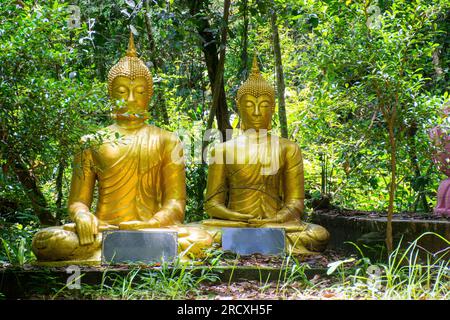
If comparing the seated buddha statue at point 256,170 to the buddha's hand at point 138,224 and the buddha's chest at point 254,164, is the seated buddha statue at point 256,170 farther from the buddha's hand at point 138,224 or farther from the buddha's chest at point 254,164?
the buddha's hand at point 138,224

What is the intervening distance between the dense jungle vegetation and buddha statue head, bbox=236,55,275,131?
0.46 meters

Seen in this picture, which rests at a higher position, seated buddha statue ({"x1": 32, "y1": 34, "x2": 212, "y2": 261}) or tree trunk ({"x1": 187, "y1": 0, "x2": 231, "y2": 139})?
tree trunk ({"x1": 187, "y1": 0, "x2": 231, "y2": 139})

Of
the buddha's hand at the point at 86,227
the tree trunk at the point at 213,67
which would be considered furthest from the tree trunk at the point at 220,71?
the buddha's hand at the point at 86,227

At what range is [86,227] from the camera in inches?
237

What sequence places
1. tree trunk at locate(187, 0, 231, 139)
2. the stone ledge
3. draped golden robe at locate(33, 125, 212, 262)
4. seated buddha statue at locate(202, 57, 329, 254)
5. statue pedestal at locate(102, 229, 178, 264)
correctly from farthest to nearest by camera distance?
tree trunk at locate(187, 0, 231, 139), seated buddha statue at locate(202, 57, 329, 254), draped golden robe at locate(33, 125, 212, 262), the stone ledge, statue pedestal at locate(102, 229, 178, 264)

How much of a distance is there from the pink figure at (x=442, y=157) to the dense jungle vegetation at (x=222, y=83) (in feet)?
0.31

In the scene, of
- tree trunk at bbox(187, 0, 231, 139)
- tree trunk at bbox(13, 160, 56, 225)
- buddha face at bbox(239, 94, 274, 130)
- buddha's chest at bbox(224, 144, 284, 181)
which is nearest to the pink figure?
buddha's chest at bbox(224, 144, 284, 181)

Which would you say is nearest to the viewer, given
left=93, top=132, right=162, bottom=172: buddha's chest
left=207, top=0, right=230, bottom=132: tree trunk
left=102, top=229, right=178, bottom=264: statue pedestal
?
left=102, top=229, right=178, bottom=264: statue pedestal

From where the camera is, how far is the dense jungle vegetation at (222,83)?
4.68 meters

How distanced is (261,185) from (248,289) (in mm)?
2031

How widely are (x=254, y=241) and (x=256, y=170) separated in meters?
0.87

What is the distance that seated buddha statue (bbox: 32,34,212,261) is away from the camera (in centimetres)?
633

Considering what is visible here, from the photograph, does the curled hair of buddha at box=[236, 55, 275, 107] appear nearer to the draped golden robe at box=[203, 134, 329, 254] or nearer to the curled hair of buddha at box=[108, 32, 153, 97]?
the draped golden robe at box=[203, 134, 329, 254]

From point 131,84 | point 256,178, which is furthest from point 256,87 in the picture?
point 131,84
